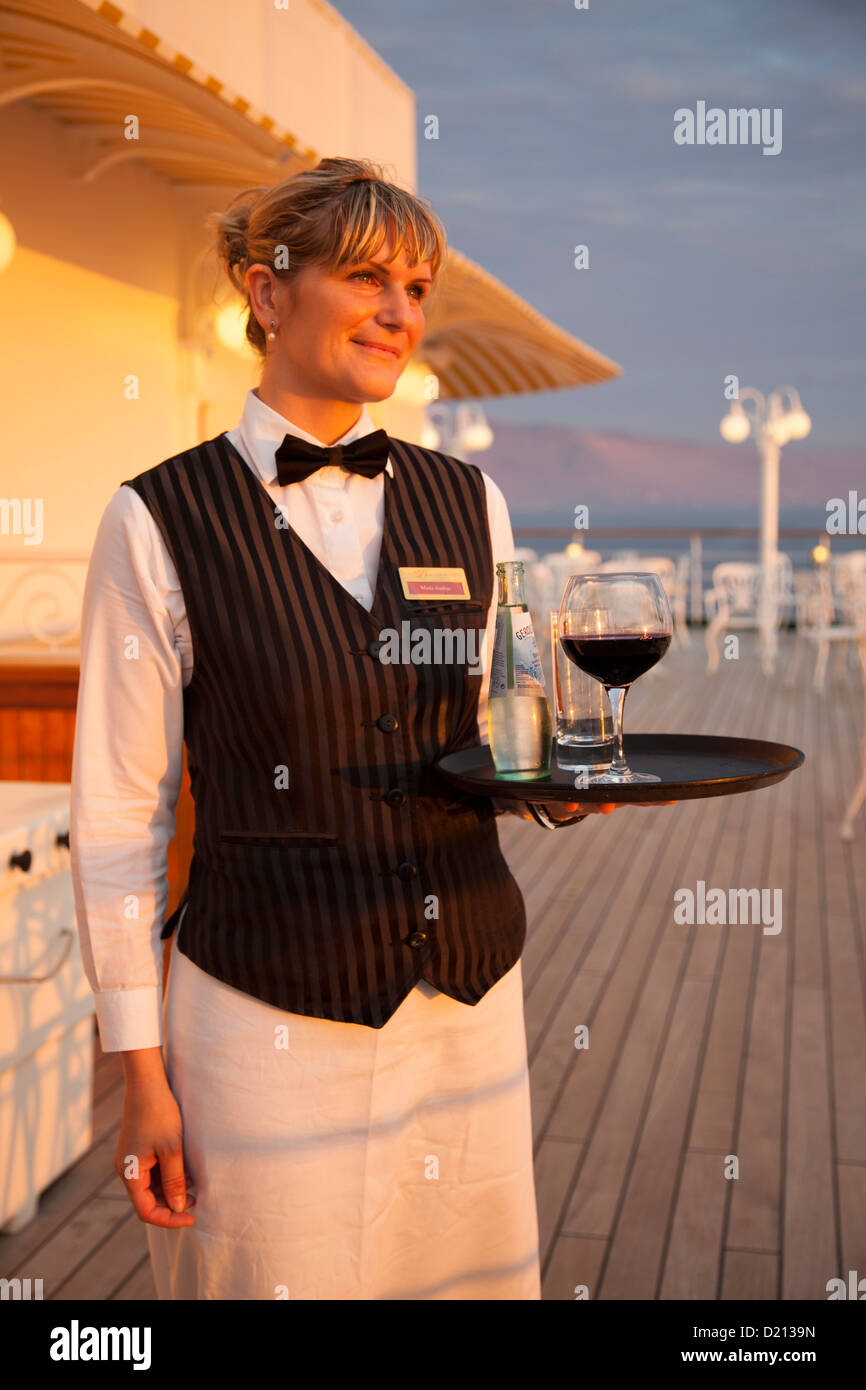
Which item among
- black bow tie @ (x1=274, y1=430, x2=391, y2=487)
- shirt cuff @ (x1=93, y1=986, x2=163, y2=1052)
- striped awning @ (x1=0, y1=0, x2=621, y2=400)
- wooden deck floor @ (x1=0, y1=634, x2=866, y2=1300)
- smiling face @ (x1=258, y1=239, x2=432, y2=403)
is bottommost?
wooden deck floor @ (x1=0, y1=634, x2=866, y2=1300)

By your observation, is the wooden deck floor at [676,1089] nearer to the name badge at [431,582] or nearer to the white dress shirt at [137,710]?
the white dress shirt at [137,710]

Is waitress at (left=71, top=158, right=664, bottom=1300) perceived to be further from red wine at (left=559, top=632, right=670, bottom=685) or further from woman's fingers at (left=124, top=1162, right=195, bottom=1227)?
red wine at (left=559, top=632, right=670, bottom=685)

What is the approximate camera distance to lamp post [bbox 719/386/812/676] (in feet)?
39.1

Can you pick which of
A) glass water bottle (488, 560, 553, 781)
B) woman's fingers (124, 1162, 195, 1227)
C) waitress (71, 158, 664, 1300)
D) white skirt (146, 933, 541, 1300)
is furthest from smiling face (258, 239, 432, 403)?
woman's fingers (124, 1162, 195, 1227)

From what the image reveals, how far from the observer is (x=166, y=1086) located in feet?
3.77

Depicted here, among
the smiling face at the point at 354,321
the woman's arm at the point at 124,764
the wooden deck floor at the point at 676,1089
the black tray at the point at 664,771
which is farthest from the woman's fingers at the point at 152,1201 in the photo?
the wooden deck floor at the point at 676,1089

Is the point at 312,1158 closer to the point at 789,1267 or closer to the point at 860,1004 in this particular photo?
the point at 789,1267

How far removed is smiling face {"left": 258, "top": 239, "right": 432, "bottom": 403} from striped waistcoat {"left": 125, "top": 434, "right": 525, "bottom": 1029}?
12 cm

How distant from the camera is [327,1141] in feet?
3.72

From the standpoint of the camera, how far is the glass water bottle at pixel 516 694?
1.14 meters

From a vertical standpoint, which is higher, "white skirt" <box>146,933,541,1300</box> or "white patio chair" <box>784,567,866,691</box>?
"white patio chair" <box>784,567,866,691</box>

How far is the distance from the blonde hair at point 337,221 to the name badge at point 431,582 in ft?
0.94

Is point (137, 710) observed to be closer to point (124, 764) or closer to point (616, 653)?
point (124, 764)

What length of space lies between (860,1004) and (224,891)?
278 centimetres
